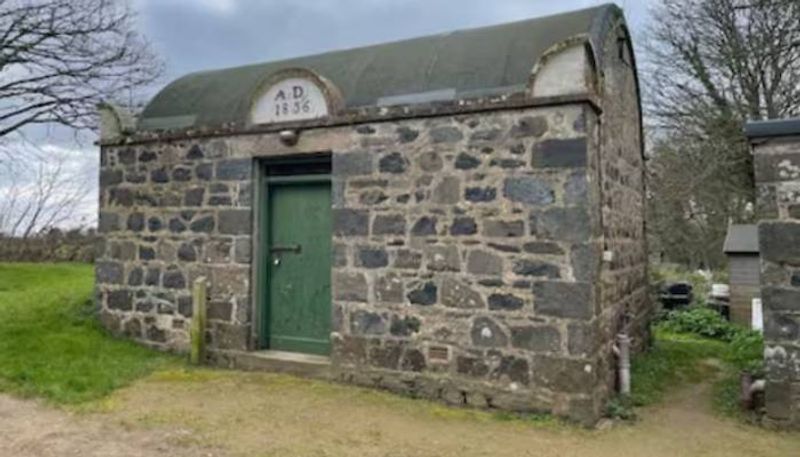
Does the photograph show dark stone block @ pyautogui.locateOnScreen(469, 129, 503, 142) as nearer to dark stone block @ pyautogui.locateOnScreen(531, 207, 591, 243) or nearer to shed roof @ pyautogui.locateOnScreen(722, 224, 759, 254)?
dark stone block @ pyautogui.locateOnScreen(531, 207, 591, 243)

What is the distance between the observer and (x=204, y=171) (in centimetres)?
739

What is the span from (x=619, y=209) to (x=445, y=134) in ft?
7.71

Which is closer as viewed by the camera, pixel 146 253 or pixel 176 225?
pixel 176 225

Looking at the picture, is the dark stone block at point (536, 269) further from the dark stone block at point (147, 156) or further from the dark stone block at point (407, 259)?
the dark stone block at point (147, 156)

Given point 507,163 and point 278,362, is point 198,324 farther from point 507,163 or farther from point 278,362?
point 507,163

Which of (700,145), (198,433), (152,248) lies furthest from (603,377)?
(700,145)

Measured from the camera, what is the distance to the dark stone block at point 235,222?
23.2 ft

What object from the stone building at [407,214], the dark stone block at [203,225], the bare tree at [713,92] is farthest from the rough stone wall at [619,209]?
the bare tree at [713,92]

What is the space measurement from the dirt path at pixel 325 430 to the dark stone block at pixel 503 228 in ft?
5.27

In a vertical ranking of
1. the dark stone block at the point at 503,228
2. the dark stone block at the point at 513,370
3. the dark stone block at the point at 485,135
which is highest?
the dark stone block at the point at 485,135

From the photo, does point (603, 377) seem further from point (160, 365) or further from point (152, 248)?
point (152, 248)

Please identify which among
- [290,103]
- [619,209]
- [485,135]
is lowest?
[619,209]

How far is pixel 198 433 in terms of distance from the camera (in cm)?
482

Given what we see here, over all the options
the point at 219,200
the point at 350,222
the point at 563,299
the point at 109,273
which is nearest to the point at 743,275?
the point at 563,299
